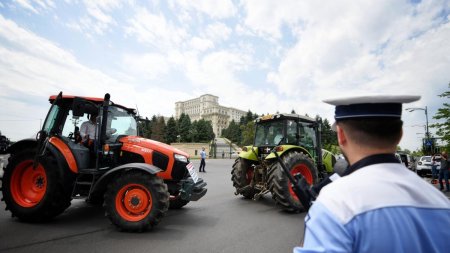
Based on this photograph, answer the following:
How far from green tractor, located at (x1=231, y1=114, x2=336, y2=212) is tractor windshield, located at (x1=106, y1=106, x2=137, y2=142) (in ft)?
11.2

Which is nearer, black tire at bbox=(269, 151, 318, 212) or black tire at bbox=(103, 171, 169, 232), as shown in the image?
black tire at bbox=(103, 171, 169, 232)

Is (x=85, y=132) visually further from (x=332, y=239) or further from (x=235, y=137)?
(x=235, y=137)

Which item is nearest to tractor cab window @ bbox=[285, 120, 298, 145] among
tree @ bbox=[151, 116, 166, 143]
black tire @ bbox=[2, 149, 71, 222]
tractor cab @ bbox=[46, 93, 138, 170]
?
tractor cab @ bbox=[46, 93, 138, 170]

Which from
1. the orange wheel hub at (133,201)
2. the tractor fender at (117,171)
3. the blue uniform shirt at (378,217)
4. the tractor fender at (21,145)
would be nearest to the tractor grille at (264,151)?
the tractor fender at (117,171)

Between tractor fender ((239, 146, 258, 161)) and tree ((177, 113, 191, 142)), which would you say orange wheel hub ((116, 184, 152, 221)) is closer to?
tractor fender ((239, 146, 258, 161))

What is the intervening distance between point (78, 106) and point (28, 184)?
2199 millimetres

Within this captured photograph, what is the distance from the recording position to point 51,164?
207 inches

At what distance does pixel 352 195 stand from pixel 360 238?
0.52ft

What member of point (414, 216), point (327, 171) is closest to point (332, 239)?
point (414, 216)

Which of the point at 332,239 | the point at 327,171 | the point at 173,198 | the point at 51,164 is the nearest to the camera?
the point at 332,239

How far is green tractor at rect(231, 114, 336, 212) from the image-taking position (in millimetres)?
7254

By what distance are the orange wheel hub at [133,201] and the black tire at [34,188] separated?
1265 mm

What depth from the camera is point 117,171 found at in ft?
16.6

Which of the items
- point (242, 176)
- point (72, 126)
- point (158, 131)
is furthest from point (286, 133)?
point (158, 131)
